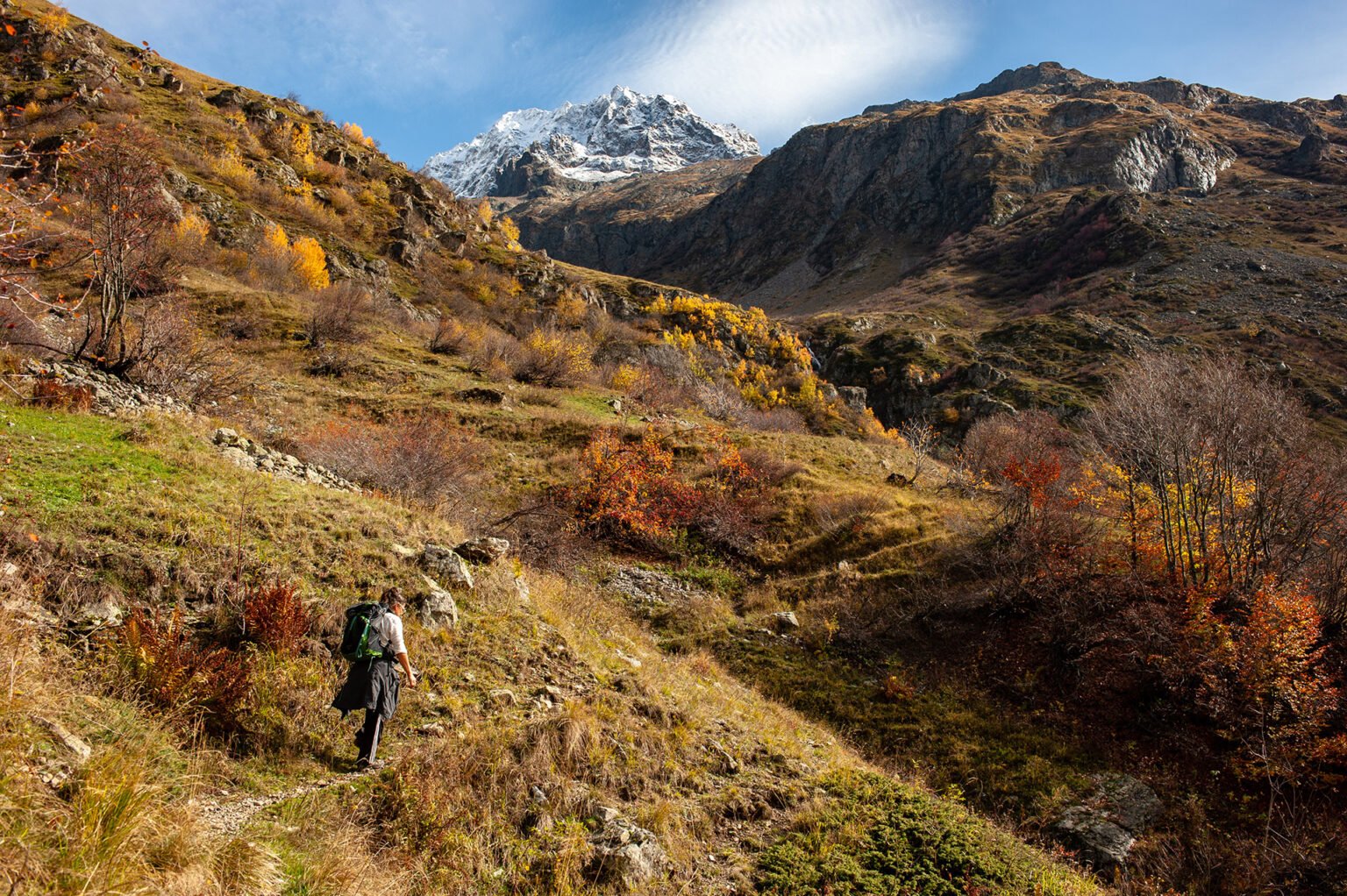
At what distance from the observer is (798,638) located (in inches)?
585

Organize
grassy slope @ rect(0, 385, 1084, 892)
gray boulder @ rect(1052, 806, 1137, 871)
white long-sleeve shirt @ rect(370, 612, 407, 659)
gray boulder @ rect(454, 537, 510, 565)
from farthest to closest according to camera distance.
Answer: gray boulder @ rect(454, 537, 510, 565) < gray boulder @ rect(1052, 806, 1137, 871) < white long-sleeve shirt @ rect(370, 612, 407, 659) < grassy slope @ rect(0, 385, 1084, 892)

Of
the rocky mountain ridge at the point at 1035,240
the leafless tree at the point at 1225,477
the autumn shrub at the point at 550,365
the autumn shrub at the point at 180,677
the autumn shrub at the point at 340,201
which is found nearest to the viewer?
the autumn shrub at the point at 180,677

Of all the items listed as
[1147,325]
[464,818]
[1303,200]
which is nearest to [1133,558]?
[464,818]

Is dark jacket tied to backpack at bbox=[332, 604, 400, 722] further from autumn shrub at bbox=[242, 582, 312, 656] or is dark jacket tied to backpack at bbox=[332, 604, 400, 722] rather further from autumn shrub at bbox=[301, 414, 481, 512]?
autumn shrub at bbox=[301, 414, 481, 512]

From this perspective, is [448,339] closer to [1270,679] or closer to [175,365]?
[175,365]

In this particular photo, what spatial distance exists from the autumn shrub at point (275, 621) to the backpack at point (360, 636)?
40.9 inches

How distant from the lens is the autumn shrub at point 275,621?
6238mm

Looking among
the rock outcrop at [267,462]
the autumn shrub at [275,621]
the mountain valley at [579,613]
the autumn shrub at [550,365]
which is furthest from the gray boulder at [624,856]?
the autumn shrub at [550,365]

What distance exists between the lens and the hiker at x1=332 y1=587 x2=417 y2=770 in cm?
557

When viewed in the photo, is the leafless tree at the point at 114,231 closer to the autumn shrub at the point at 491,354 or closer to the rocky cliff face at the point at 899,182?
the autumn shrub at the point at 491,354

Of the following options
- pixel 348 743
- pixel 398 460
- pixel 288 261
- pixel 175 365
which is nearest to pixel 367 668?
pixel 348 743

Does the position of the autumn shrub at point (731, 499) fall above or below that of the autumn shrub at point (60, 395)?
below

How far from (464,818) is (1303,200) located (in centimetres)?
14733

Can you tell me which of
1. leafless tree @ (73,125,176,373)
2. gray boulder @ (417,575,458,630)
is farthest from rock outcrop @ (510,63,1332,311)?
gray boulder @ (417,575,458,630)
